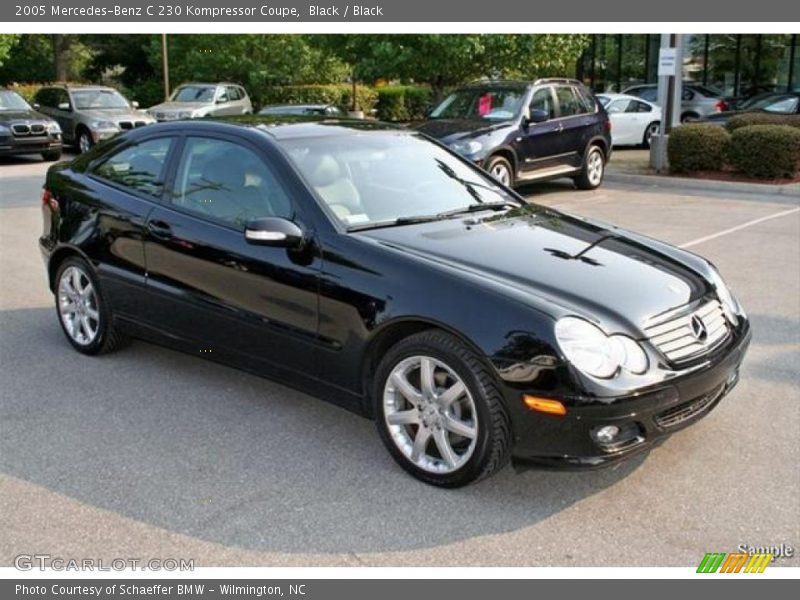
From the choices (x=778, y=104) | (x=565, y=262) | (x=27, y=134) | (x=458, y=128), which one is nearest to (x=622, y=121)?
(x=778, y=104)

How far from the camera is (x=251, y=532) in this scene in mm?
3496

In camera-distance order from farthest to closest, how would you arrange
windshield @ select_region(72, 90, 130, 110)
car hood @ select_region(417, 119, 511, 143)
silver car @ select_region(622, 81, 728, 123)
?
silver car @ select_region(622, 81, 728, 123) < windshield @ select_region(72, 90, 130, 110) < car hood @ select_region(417, 119, 511, 143)

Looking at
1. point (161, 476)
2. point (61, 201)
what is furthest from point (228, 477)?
point (61, 201)

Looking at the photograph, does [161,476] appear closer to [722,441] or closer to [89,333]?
[89,333]

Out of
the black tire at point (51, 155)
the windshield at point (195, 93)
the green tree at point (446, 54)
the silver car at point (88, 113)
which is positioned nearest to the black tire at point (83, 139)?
the silver car at point (88, 113)

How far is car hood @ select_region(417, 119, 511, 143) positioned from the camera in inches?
465

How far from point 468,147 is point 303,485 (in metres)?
8.29

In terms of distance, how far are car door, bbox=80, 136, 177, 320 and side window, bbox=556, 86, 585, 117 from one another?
29.6ft

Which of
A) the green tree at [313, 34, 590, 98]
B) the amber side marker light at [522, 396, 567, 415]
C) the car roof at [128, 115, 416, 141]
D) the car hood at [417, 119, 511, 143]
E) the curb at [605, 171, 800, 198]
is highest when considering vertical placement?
the green tree at [313, 34, 590, 98]

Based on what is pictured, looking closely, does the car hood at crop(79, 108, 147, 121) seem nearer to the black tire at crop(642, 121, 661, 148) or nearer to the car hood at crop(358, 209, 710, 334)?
the black tire at crop(642, 121, 661, 148)

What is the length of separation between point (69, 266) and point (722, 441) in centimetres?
410

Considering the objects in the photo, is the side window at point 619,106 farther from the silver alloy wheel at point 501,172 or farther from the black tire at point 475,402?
the black tire at point 475,402

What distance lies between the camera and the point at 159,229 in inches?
197

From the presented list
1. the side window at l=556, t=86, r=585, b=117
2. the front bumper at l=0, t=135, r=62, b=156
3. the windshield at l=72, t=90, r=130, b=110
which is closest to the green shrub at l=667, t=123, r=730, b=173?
the side window at l=556, t=86, r=585, b=117
